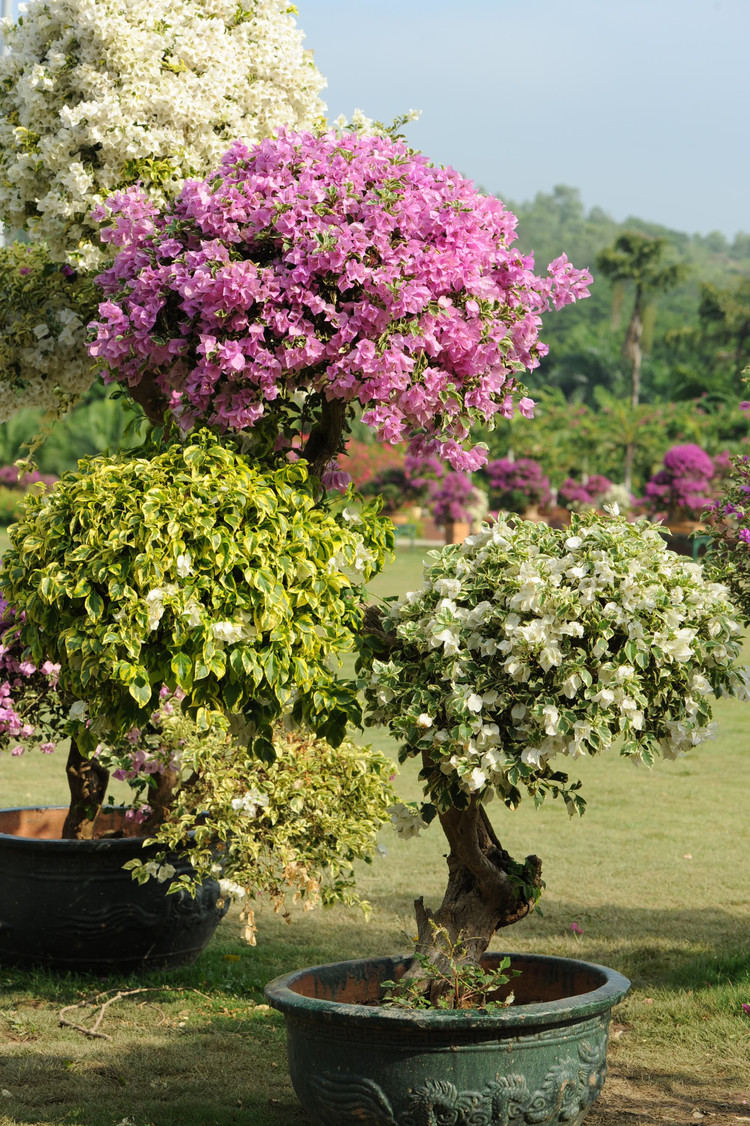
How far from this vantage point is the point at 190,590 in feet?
10.8

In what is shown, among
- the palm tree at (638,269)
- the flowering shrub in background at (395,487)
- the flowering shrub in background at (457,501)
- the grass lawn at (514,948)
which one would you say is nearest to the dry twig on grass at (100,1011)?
the grass lawn at (514,948)

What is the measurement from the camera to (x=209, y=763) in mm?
5238

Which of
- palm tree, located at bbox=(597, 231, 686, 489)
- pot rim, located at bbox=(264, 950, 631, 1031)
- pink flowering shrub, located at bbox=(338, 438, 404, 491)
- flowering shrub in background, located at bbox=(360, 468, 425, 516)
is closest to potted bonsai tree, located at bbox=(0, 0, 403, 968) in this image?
pot rim, located at bbox=(264, 950, 631, 1031)

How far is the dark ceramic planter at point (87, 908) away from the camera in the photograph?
18.0 ft

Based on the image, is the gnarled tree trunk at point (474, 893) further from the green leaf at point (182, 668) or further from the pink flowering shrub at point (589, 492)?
the pink flowering shrub at point (589, 492)

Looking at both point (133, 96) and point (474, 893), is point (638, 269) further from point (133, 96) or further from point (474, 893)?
point (474, 893)

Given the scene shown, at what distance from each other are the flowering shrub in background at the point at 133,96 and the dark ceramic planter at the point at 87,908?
2.55 meters

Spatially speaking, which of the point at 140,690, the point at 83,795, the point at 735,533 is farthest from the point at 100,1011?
the point at 735,533

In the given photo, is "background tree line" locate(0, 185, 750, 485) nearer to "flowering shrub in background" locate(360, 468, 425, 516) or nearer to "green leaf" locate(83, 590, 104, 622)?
"flowering shrub in background" locate(360, 468, 425, 516)

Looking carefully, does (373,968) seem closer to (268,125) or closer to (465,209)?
(465,209)

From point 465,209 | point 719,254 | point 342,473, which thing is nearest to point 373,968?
point 342,473

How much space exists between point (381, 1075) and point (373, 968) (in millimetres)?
693

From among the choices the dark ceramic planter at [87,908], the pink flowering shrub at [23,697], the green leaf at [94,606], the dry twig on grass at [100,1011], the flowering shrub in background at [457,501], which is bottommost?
the dry twig on grass at [100,1011]

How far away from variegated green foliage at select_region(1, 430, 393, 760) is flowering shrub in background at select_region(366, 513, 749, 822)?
0.23 metres
